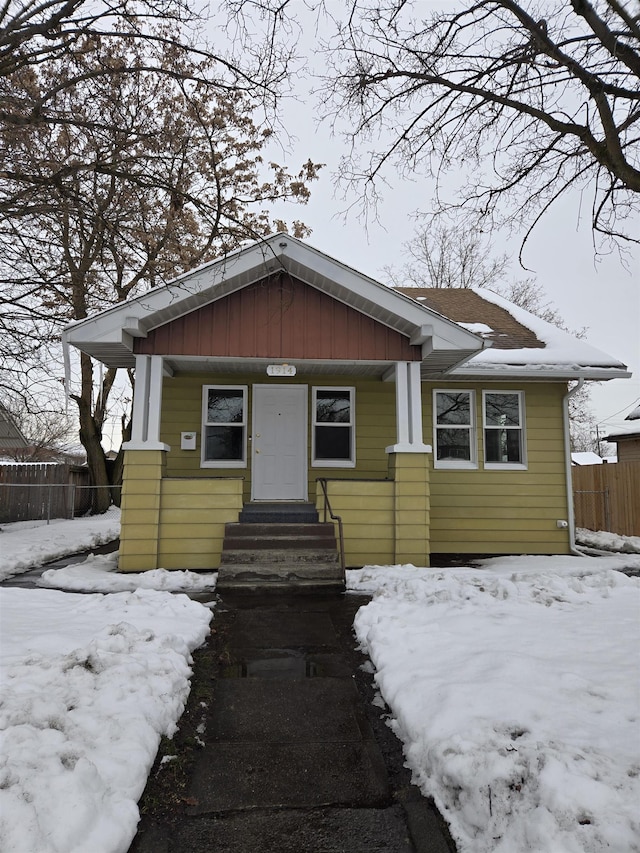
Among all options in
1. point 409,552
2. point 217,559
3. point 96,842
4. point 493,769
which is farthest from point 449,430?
point 96,842

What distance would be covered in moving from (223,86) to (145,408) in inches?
182

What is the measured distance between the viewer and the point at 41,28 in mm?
4570

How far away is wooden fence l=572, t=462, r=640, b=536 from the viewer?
1301 cm

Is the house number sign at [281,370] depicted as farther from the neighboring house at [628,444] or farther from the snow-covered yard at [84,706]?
the neighboring house at [628,444]

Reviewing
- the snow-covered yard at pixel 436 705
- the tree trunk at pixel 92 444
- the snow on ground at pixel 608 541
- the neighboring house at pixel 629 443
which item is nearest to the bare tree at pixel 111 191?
the tree trunk at pixel 92 444

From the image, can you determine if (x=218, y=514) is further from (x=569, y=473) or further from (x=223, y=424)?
(x=569, y=473)

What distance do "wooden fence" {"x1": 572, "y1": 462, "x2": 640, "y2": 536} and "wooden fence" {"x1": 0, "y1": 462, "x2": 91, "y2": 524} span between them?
1498 centimetres

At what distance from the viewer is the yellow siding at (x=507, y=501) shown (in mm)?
10234

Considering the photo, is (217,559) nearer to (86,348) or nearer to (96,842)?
(86,348)

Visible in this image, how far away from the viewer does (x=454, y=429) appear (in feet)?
34.8

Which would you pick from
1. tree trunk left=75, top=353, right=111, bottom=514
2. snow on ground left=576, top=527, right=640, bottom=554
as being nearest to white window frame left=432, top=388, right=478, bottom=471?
snow on ground left=576, top=527, right=640, bottom=554

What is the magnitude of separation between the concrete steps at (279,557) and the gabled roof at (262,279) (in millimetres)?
3347

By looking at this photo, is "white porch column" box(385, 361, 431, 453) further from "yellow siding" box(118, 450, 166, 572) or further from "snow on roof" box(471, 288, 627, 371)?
"yellow siding" box(118, 450, 166, 572)

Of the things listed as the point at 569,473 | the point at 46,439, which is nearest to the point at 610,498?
the point at 569,473
